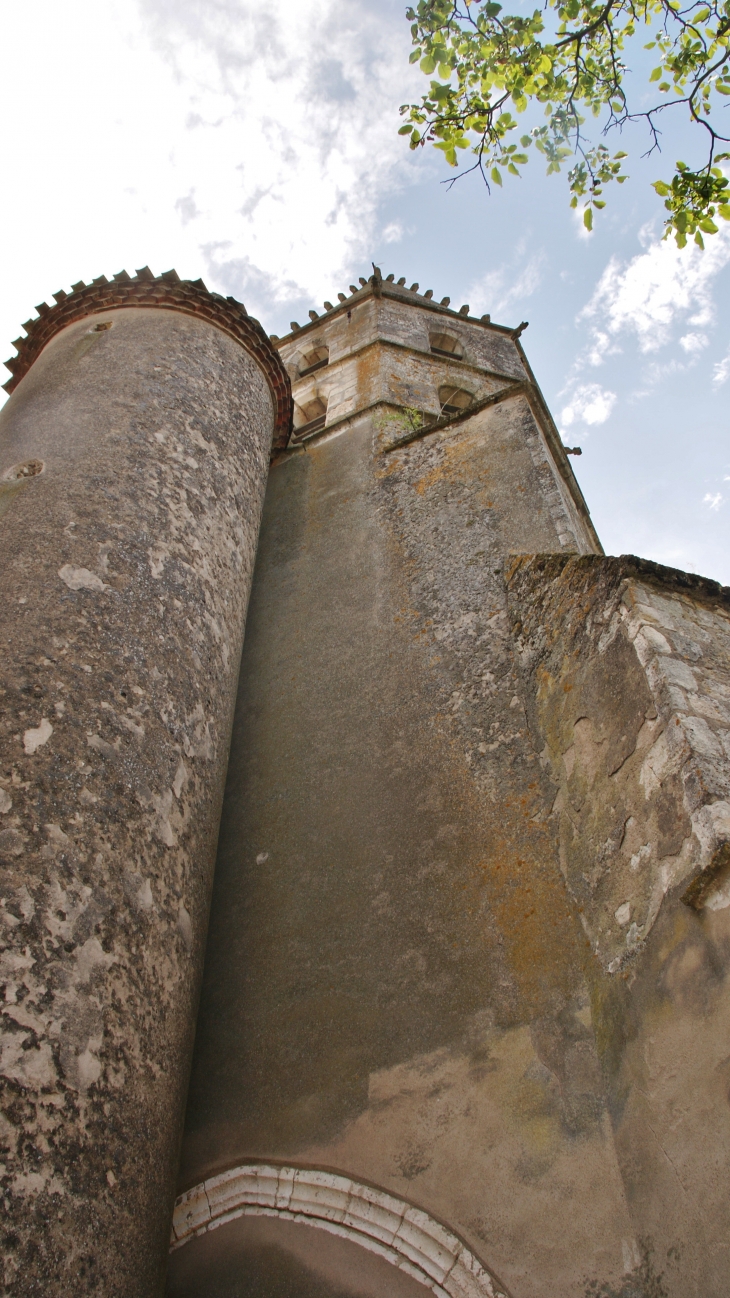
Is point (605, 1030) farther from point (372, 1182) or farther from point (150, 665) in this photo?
point (150, 665)

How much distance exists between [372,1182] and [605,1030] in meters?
1.12

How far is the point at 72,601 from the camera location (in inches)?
145

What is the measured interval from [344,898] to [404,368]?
7699 mm

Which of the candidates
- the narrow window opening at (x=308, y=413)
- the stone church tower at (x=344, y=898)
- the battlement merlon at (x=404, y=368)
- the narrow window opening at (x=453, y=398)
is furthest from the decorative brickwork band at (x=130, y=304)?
the narrow window opening at (x=453, y=398)

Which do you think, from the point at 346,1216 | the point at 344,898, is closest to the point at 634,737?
the point at 344,898

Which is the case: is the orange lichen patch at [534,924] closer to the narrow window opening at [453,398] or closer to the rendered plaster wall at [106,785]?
the rendered plaster wall at [106,785]

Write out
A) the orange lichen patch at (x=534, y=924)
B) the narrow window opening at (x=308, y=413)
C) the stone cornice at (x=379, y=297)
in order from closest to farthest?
the orange lichen patch at (x=534, y=924)
the narrow window opening at (x=308, y=413)
the stone cornice at (x=379, y=297)

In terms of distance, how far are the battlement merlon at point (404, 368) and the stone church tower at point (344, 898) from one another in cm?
239

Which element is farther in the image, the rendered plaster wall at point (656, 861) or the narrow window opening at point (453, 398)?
the narrow window opening at point (453, 398)

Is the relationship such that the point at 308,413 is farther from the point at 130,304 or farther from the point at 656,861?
the point at 656,861

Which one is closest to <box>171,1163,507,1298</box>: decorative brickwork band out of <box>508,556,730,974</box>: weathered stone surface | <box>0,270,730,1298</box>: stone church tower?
<box>0,270,730,1298</box>: stone church tower

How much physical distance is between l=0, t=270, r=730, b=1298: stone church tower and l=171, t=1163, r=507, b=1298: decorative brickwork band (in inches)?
0.4

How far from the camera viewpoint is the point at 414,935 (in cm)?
367

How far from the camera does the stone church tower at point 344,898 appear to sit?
2570 mm
